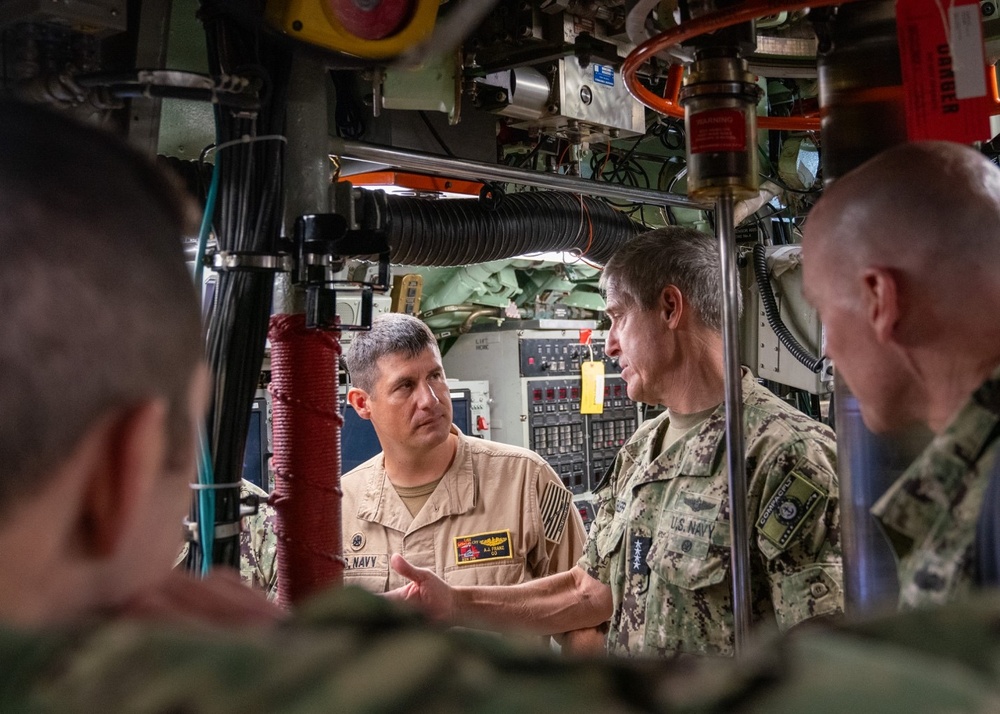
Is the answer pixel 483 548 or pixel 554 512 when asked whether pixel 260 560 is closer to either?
pixel 483 548

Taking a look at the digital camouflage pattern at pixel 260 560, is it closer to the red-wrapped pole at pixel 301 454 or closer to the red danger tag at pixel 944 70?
the red-wrapped pole at pixel 301 454

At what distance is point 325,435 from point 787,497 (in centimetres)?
114

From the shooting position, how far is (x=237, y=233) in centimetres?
142

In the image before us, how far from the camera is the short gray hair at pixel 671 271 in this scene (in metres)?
2.56

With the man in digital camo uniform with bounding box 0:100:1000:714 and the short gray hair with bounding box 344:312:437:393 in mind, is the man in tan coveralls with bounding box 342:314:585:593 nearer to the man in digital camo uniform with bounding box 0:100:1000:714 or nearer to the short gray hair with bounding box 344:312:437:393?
the short gray hair with bounding box 344:312:437:393

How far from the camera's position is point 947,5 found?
1.32m

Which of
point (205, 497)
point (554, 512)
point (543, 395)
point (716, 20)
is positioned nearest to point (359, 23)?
point (716, 20)

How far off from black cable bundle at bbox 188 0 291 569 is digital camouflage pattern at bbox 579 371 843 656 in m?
1.22

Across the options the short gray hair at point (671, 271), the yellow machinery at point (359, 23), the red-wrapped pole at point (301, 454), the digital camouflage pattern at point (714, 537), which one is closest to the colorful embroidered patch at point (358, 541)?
the digital camouflage pattern at point (714, 537)

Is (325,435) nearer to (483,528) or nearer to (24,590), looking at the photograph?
(24,590)

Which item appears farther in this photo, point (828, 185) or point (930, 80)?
point (828, 185)

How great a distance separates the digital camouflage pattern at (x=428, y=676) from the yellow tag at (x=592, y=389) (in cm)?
555

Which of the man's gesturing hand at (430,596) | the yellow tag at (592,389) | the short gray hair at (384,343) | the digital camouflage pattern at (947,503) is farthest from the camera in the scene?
the yellow tag at (592,389)

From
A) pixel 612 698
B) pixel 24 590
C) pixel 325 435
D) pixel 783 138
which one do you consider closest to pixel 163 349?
pixel 24 590
